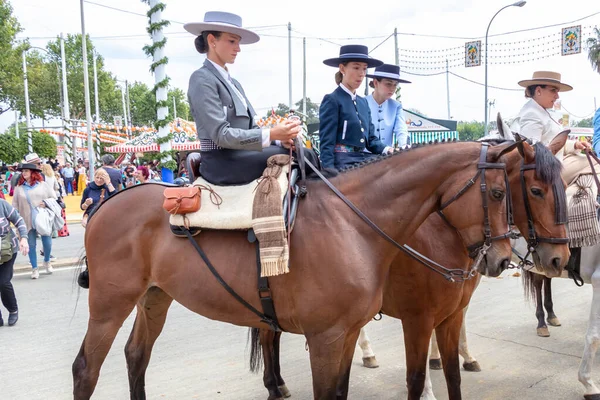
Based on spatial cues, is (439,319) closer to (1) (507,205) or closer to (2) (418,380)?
(2) (418,380)

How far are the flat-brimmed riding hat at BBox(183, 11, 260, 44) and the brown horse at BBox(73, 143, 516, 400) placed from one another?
40.5 inches

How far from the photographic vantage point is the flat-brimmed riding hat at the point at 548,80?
4.60m

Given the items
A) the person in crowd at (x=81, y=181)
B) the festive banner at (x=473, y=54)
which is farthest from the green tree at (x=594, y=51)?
the person in crowd at (x=81, y=181)

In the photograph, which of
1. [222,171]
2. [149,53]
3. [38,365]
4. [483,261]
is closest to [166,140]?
[149,53]

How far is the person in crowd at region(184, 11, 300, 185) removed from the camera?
290 cm

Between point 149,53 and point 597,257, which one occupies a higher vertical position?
point 149,53

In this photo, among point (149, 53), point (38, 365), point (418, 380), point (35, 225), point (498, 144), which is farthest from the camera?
point (149, 53)

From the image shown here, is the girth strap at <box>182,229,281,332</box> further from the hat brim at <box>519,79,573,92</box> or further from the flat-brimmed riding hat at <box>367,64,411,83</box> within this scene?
the hat brim at <box>519,79,573,92</box>

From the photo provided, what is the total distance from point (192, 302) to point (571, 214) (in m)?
3.07

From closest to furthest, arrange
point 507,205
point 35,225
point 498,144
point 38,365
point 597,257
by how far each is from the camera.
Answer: point 507,205 < point 498,144 < point 597,257 < point 38,365 < point 35,225

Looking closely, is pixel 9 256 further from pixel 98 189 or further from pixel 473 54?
pixel 473 54

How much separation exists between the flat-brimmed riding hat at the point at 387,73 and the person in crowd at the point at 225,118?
1.85 metres

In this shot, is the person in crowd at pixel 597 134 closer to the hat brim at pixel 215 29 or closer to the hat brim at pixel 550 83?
the hat brim at pixel 550 83

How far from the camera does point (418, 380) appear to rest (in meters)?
3.55
